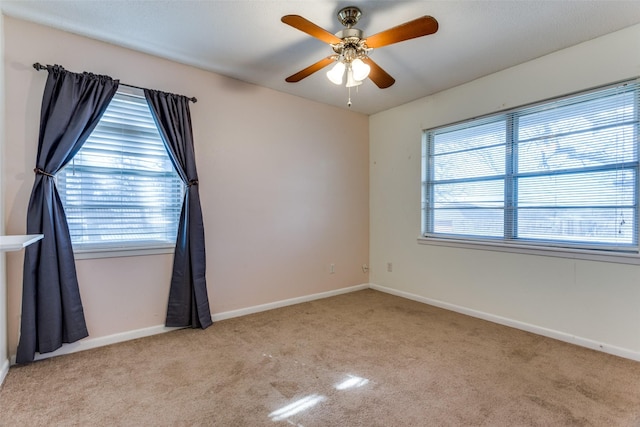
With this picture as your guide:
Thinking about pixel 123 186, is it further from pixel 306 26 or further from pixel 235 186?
pixel 306 26

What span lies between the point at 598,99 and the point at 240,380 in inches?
138

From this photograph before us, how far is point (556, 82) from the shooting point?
8.86ft

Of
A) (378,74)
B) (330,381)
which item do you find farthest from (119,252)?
(378,74)

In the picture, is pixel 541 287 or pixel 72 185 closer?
pixel 72 185

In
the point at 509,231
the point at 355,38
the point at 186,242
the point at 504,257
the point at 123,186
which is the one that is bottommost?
the point at 504,257

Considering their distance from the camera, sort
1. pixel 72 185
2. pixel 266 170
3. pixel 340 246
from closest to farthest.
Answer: pixel 72 185 → pixel 266 170 → pixel 340 246

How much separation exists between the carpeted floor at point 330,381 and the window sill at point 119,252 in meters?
0.74

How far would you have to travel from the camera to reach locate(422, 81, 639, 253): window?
8.00 feet

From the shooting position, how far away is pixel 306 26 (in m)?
1.82

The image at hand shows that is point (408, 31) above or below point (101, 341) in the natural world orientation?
above

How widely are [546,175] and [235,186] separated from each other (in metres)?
2.97

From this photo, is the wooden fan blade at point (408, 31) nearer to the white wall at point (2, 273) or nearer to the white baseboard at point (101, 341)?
the white wall at point (2, 273)

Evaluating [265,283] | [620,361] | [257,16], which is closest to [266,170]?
[265,283]

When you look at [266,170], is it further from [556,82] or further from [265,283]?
[556,82]
